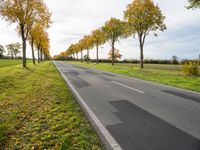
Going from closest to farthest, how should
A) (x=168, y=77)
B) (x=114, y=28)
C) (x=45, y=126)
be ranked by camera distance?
(x=45, y=126) < (x=168, y=77) < (x=114, y=28)

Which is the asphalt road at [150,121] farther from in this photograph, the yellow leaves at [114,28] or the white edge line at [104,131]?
the yellow leaves at [114,28]

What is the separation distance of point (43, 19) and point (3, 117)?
25.2 meters

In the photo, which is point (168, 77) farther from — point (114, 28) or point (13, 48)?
point (13, 48)

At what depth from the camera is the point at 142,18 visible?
3081 centimetres

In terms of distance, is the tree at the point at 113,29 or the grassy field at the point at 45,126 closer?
the grassy field at the point at 45,126

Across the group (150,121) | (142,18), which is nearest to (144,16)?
(142,18)

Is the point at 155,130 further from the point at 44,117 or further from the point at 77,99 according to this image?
the point at 77,99

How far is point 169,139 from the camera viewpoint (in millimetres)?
4469

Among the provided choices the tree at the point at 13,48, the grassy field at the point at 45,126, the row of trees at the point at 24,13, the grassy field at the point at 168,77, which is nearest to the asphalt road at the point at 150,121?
the grassy field at the point at 45,126

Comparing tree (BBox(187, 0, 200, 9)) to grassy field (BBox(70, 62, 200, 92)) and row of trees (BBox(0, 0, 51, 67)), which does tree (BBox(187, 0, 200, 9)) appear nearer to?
grassy field (BBox(70, 62, 200, 92))

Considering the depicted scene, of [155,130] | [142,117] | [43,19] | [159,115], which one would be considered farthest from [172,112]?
[43,19]

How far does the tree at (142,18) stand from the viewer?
30094 millimetres

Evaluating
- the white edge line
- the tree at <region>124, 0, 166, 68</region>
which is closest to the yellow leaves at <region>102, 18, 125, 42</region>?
the tree at <region>124, 0, 166, 68</region>

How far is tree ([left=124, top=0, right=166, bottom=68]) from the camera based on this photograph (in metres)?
30.1
